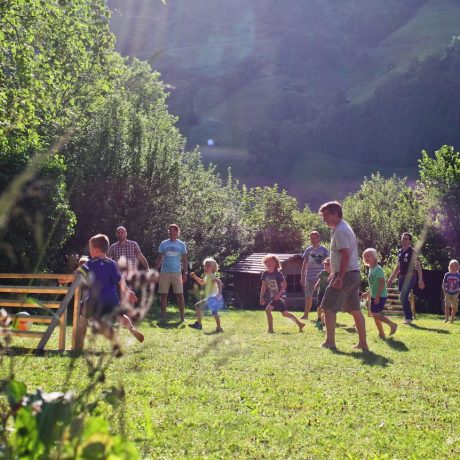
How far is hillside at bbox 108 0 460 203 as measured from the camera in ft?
416

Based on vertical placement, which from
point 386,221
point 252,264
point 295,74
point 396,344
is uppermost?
point 295,74

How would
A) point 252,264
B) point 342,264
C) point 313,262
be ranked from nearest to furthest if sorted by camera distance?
point 342,264 → point 313,262 → point 252,264

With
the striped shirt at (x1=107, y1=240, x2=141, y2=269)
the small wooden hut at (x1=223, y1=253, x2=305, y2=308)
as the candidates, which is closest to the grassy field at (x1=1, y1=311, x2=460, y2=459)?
the striped shirt at (x1=107, y1=240, x2=141, y2=269)

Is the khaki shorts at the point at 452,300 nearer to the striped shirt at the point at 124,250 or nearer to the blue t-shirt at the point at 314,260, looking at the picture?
the blue t-shirt at the point at 314,260

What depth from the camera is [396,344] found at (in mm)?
11031

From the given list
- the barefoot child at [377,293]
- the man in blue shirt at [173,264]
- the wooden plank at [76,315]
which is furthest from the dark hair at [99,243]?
the man in blue shirt at [173,264]

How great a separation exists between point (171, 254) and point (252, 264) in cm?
2473

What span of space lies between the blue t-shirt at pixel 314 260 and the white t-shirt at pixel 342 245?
6217 mm

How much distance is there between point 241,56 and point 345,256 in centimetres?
16334

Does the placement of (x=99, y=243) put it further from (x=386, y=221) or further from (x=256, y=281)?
(x=386, y=221)

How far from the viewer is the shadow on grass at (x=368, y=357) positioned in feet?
27.6

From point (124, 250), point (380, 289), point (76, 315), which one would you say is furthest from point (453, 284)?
point (76, 315)

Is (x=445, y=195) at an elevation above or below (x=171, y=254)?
above

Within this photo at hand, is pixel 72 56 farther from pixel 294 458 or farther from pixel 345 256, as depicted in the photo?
pixel 294 458
